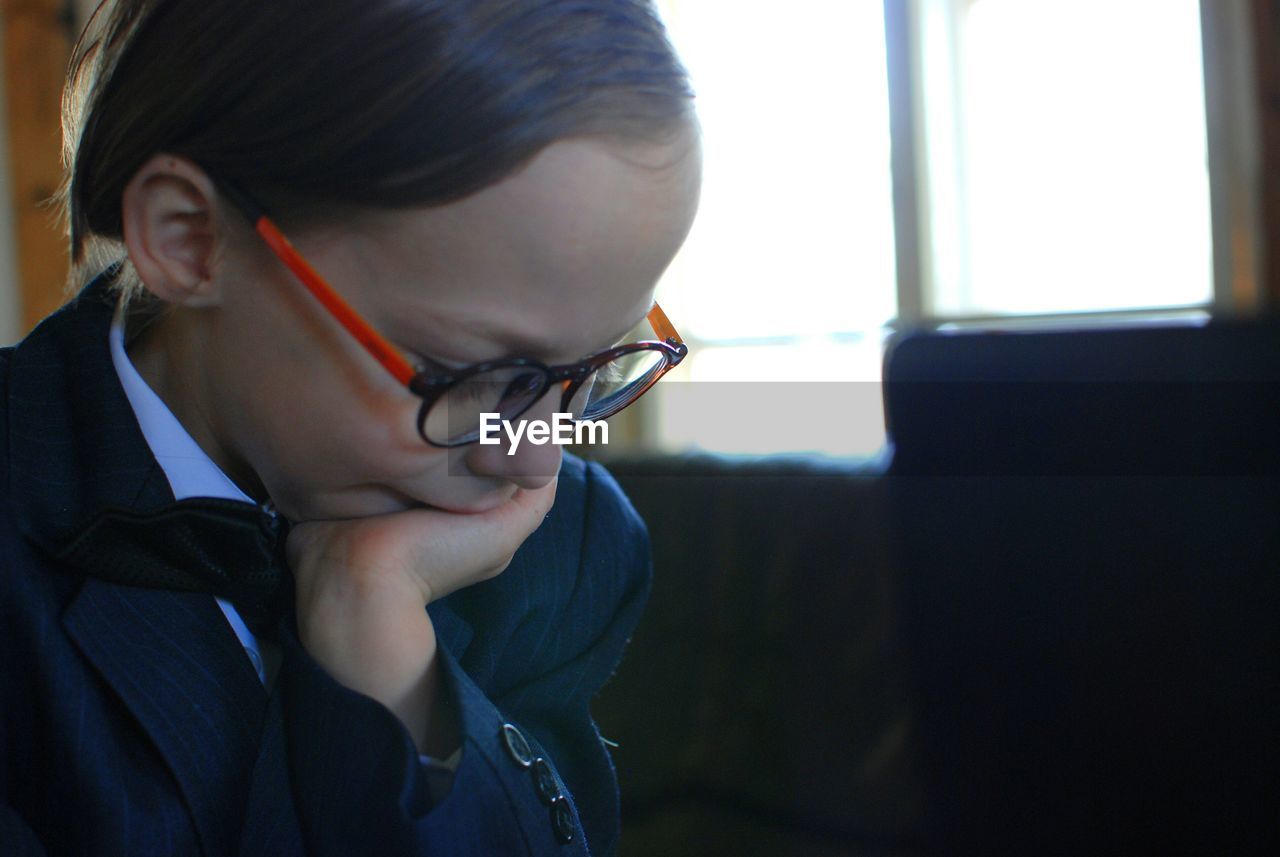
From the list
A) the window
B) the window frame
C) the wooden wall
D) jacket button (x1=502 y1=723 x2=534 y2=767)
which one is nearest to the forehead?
jacket button (x1=502 y1=723 x2=534 y2=767)

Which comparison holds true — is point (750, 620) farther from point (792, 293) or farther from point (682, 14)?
point (682, 14)

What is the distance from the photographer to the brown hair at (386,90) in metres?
0.53

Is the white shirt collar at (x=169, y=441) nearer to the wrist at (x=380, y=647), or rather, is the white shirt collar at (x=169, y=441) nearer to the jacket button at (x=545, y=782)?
the wrist at (x=380, y=647)

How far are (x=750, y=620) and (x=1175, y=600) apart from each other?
766 millimetres

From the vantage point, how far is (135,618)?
0.57 metres

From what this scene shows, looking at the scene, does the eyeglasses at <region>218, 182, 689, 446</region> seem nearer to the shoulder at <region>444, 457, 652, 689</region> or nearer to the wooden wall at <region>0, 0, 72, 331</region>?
the shoulder at <region>444, 457, 652, 689</region>

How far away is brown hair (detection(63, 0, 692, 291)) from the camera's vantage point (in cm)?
53

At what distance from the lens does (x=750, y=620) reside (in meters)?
1.49

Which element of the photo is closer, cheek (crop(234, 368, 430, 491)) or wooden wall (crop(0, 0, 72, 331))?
cheek (crop(234, 368, 430, 491))

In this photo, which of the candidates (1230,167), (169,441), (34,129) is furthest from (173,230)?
(1230,167)

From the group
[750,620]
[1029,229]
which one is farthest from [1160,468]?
[1029,229]

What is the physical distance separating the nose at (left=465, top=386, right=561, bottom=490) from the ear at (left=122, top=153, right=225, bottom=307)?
174 millimetres

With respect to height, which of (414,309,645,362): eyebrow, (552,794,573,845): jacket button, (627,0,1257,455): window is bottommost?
(552,794,573,845): jacket button

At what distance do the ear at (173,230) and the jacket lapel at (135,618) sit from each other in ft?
0.24
